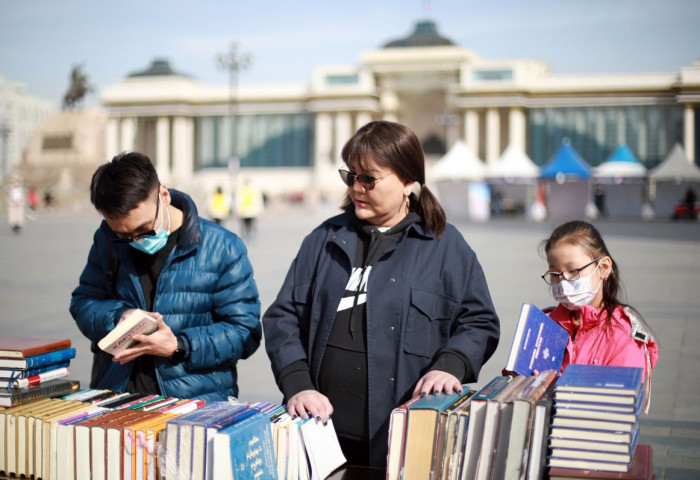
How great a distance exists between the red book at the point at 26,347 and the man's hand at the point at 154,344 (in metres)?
0.20

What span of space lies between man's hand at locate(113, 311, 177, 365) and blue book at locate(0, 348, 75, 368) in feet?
0.56

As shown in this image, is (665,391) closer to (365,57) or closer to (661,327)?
(661,327)

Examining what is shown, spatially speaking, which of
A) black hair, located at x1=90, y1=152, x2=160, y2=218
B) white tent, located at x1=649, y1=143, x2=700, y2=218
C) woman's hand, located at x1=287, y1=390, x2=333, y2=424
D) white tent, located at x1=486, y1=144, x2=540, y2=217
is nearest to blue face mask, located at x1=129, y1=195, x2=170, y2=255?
black hair, located at x1=90, y1=152, x2=160, y2=218

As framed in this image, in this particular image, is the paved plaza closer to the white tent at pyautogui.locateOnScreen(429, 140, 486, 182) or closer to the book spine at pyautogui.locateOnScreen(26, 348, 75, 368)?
the book spine at pyautogui.locateOnScreen(26, 348, 75, 368)

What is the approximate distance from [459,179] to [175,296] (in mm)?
32753

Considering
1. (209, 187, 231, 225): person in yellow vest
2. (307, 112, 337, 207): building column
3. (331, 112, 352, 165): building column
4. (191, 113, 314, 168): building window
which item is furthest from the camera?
(191, 113, 314, 168): building window

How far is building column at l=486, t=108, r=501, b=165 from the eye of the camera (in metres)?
61.2

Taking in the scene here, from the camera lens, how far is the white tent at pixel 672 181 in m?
34.7

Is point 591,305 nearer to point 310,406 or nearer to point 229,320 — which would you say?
point 310,406

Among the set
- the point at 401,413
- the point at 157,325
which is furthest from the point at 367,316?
the point at 157,325

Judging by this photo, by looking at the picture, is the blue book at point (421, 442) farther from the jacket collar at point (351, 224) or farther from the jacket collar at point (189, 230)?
the jacket collar at point (189, 230)

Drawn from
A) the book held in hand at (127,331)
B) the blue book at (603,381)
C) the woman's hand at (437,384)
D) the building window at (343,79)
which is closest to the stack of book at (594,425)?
the blue book at (603,381)

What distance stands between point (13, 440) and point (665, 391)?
189 inches

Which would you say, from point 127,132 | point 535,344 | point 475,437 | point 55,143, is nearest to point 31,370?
point 475,437
